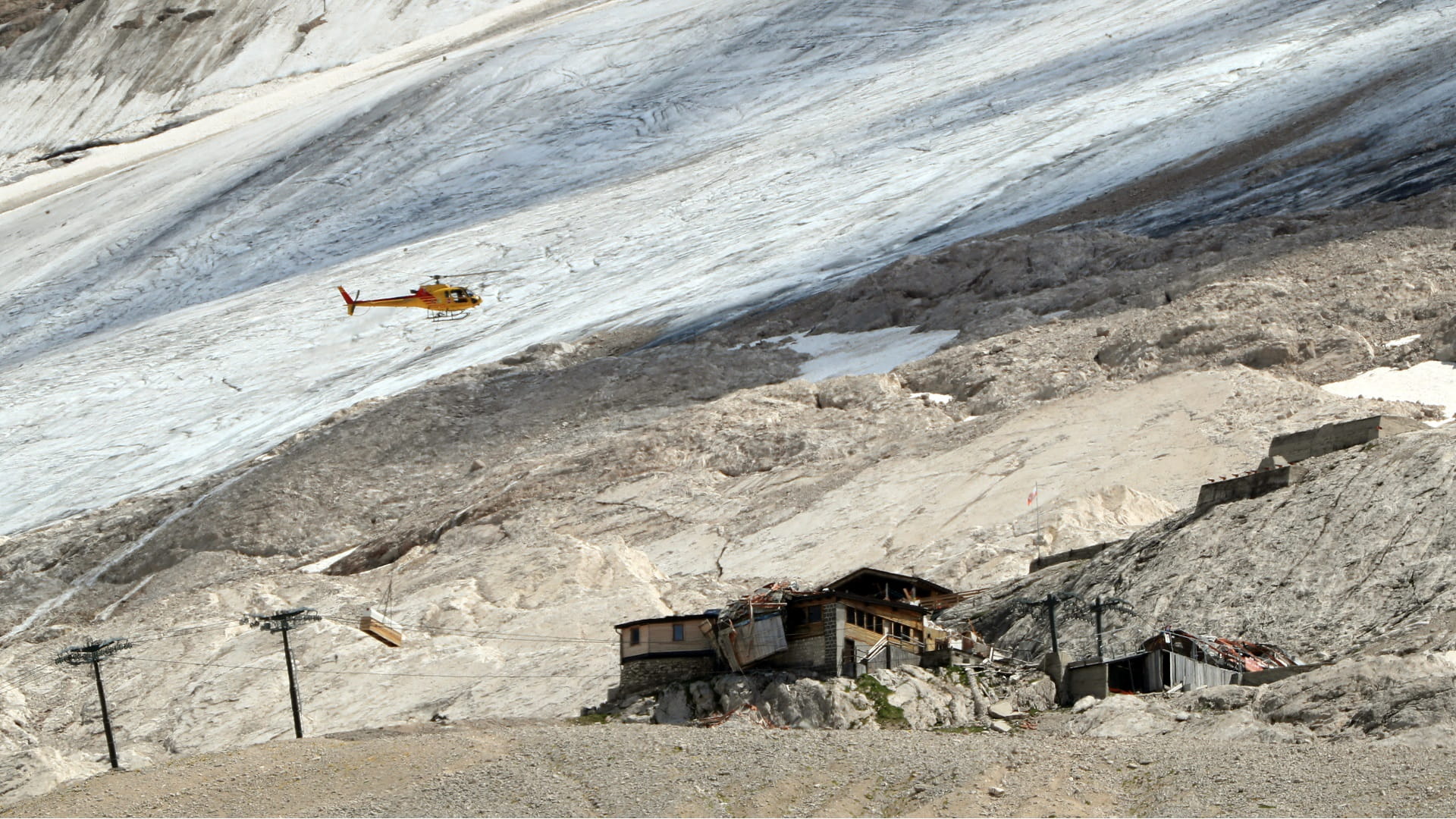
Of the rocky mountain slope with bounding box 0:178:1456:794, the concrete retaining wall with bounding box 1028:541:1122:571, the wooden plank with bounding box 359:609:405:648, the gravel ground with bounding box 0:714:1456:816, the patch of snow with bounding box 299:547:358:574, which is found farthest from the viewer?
the patch of snow with bounding box 299:547:358:574

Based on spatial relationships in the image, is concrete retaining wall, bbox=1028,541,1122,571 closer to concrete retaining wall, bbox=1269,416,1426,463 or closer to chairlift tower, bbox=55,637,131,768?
→ concrete retaining wall, bbox=1269,416,1426,463

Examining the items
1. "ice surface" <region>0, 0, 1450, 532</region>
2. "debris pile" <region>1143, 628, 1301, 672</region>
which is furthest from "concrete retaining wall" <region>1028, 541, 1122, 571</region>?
"ice surface" <region>0, 0, 1450, 532</region>

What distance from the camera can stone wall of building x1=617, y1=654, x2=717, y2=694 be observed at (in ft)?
72.7

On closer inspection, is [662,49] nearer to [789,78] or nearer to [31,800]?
[789,78]

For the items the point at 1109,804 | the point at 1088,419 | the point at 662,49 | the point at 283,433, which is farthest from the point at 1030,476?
the point at 662,49

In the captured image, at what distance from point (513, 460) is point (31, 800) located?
1817 centimetres

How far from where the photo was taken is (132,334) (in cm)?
5381

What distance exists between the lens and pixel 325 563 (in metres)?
34.7

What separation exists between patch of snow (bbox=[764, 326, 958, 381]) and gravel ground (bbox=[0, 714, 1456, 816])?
62.6 feet

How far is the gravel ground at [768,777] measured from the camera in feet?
49.7

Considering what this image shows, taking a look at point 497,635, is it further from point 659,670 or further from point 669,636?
point 669,636

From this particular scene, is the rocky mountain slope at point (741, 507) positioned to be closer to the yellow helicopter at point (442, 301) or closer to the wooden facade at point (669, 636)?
the wooden facade at point (669, 636)

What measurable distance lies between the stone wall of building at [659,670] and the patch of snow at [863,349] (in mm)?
16478

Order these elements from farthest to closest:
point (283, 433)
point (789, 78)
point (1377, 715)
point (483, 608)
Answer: point (789, 78) → point (283, 433) → point (483, 608) → point (1377, 715)
